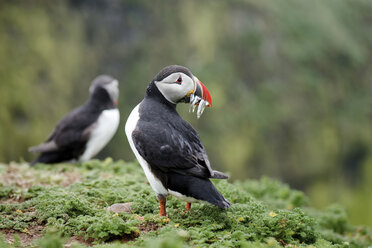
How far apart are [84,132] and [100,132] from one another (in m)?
0.32

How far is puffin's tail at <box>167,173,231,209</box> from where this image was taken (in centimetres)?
526

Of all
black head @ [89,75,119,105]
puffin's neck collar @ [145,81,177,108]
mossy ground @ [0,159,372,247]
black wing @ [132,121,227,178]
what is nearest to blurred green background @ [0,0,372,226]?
black head @ [89,75,119,105]

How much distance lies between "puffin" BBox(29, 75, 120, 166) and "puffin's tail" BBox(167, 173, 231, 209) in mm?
4621

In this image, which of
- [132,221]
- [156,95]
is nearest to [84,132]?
[156,95]

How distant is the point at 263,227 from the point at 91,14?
41173 millimetres

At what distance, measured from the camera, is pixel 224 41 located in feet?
156

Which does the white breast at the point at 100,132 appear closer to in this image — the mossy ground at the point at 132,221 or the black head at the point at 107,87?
the black head at the point at 107,87

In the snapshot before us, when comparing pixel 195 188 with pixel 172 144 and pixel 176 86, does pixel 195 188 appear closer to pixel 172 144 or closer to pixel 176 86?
pixel 172 144

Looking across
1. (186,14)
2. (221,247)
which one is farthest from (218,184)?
(186,14)

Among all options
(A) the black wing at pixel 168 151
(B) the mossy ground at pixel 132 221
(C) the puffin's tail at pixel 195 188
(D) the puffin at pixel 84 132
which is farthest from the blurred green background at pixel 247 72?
(C) the puffin's tail at pixel 195 188

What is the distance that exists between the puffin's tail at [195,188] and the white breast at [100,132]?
4.59 m

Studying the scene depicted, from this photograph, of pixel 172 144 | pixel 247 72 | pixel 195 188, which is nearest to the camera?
pixel 195 188

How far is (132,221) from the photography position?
537 centimetres

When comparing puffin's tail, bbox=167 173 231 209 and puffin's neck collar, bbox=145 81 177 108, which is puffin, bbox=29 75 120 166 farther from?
puffin's tail, bbox=167 173 231 209
